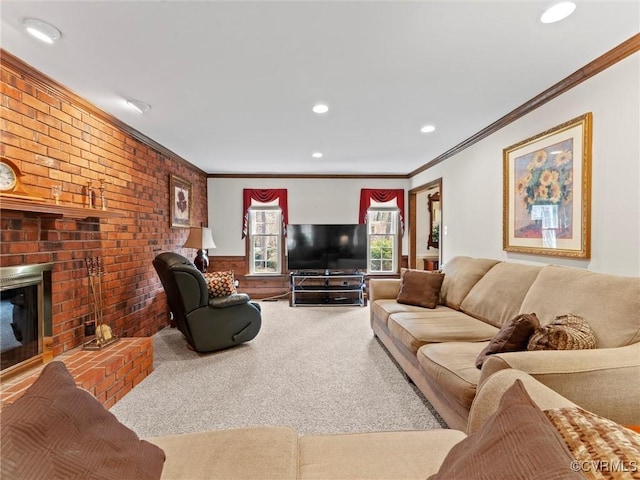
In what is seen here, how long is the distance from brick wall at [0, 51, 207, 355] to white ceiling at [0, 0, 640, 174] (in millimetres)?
206

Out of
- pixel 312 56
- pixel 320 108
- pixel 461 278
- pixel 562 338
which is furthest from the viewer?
pixel 461 278

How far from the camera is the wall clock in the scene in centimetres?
200

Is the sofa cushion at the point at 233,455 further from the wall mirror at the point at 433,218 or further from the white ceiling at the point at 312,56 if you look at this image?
the wall mirror at the point at 433,218

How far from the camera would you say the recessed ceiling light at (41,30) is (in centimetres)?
170

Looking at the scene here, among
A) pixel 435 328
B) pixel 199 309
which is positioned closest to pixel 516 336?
pixel 435 328

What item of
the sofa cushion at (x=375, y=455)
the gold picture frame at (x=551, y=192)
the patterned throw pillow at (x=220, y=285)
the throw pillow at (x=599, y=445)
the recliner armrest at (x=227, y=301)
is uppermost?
the gold picture frame at (x=551, y=192)

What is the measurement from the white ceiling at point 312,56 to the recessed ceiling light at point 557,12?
0.04 m

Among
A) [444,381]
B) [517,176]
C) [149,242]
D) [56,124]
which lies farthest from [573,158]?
[149,242]

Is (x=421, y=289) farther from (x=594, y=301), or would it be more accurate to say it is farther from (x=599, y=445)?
(x=599, y=445)

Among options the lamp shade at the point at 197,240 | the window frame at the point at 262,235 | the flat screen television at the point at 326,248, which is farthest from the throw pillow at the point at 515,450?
the window frame at the point at 262,235

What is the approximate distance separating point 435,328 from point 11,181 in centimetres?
316

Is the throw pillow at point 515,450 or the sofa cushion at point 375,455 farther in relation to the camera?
the sofa cushion at point 375,455

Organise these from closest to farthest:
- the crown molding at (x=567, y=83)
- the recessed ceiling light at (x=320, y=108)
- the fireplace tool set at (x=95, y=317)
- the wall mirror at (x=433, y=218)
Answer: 1. the crown molding at (x=567, y=83)
2. the fireplace tool set at (x=95, y=317)
3. the recessed ceiling light at (x=320, y=108)
4. the wall mirror at (x=433, y=218)

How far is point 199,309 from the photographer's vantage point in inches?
125
